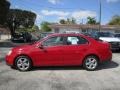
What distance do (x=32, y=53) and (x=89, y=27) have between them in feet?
200

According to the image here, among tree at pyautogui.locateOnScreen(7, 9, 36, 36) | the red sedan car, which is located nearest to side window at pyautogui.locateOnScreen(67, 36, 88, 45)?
the red sedan car

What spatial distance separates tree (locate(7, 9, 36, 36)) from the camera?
46625 millimetres

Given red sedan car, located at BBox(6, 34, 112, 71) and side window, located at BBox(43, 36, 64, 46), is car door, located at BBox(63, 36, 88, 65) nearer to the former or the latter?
red sedan car, located at BBox(6, 34, 112, 71)

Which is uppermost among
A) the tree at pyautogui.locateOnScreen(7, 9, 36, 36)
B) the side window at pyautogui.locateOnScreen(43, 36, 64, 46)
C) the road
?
the tree at pyautogui.locateOnScreen(7, 9, 36, 36)

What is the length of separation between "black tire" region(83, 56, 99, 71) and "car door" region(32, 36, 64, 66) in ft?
3.41

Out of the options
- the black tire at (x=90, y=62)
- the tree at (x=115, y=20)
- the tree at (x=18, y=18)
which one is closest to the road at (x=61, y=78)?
the black tire at (x=90, y=62)

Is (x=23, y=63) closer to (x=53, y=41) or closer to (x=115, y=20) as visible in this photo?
(x=53, y=41)

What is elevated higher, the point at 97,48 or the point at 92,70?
the point at 97,48

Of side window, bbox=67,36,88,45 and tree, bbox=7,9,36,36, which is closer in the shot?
side window, bbox=67,36,88,45

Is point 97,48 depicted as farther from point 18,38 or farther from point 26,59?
point 18,38

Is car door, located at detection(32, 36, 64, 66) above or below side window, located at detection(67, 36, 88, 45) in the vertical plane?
below

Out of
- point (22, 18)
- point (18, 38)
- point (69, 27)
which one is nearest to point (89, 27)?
point (69, 27)

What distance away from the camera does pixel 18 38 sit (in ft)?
117

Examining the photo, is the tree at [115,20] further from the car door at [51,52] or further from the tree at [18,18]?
the car door at [51,52]
